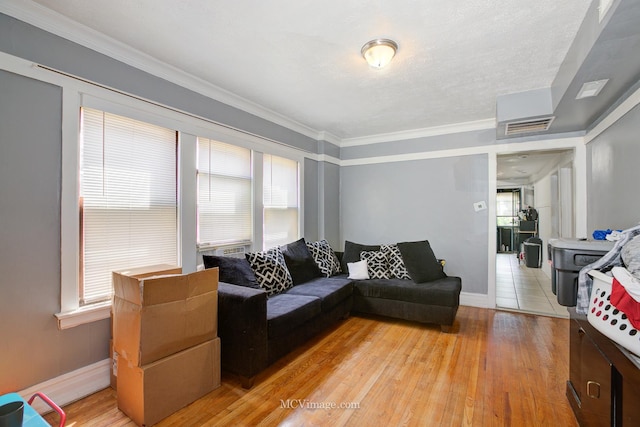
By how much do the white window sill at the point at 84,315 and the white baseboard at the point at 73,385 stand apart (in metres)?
0.33

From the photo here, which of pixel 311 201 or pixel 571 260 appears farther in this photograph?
pixel 311 201

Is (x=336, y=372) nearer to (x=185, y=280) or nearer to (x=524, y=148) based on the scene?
(x=185, y=280)

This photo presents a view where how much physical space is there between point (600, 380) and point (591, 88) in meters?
2.11

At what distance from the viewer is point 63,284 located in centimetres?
198

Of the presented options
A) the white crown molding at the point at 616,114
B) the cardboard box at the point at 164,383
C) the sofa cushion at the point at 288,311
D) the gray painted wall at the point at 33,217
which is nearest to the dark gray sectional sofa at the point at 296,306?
the sofa cushion at the point at 288,311

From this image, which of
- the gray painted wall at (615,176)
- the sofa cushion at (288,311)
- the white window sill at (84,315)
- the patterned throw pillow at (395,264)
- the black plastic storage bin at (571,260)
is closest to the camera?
the black plastic storage bin at (571,260)

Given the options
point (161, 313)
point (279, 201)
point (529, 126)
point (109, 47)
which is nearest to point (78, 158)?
point (109, 47)

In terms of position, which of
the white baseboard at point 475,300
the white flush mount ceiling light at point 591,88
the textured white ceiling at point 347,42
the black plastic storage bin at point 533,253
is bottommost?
the white baseboard at point 475,300

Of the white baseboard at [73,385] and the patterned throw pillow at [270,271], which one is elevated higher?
the patterned throw pillow at [270,271]

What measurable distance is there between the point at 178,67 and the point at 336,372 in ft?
9.59

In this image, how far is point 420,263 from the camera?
3.60m

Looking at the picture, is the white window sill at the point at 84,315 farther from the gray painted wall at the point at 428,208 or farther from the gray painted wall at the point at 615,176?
the gray painted wall at the point at 615,176

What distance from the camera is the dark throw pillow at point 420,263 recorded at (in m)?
3.52

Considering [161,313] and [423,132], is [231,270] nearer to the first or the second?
[161,313]
